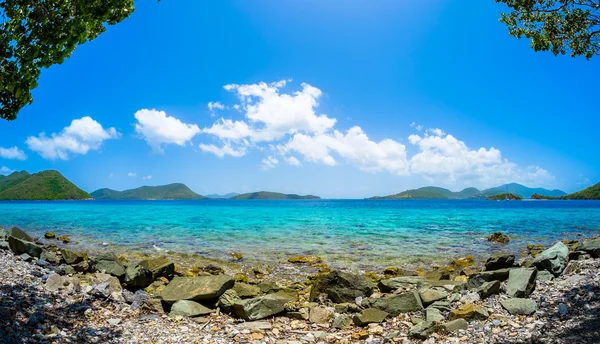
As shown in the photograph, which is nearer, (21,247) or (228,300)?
(228,300)

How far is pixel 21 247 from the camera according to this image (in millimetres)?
16297

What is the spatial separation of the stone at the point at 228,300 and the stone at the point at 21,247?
1126 centimetres

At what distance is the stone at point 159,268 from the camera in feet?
52.4

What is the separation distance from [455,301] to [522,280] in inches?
87.9

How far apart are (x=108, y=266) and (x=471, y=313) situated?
51.3 feet

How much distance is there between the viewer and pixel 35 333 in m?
7.73

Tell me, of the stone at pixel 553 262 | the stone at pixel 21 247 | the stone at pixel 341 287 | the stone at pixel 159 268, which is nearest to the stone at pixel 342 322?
the stone at pixel 341 287

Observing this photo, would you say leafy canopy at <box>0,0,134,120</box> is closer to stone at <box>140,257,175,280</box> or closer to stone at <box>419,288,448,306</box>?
stone at <box>140,257,175,280</box>

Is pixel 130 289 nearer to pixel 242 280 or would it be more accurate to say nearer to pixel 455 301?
pixel 242 280

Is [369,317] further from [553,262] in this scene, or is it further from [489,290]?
[553,262]

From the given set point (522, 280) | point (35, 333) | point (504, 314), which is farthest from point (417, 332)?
point (35, 333)

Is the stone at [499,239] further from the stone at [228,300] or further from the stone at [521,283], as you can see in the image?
the stone at [228,300]

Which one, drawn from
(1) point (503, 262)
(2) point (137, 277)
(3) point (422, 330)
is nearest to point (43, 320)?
(2) point (137, 277)

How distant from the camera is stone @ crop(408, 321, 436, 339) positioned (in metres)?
8.77
